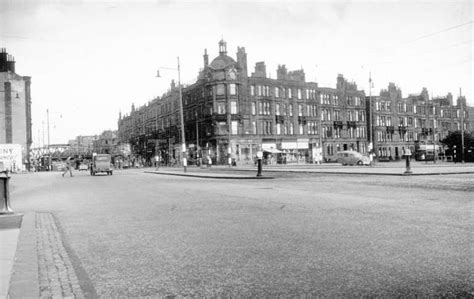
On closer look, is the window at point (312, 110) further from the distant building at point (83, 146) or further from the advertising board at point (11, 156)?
the distant building at point (83, 146)

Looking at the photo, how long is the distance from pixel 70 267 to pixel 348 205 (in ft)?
25.1

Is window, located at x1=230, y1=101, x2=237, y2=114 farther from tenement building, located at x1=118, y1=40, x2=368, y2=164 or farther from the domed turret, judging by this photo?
the domed turret

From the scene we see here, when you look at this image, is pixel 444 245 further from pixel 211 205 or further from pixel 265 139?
pixel 265 139

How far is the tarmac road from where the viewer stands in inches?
180

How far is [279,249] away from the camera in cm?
625

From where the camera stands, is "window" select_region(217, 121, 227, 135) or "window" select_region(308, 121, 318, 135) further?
"window" select_region(308, 121, 318, 135)

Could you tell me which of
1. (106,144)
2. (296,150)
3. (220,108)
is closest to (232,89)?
(220,108)

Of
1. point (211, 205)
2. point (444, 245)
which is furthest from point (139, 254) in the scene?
point (211, 205)

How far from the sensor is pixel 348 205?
1123 cm

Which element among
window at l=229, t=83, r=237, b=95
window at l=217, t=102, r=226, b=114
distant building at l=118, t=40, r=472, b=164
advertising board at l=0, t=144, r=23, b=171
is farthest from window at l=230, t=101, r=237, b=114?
advertising board at l=0, t=144, r=23, b=171

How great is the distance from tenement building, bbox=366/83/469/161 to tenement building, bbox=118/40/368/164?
10.2ft

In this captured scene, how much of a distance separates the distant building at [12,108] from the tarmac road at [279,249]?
224ft

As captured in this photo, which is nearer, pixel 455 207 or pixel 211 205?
pixel 455 207

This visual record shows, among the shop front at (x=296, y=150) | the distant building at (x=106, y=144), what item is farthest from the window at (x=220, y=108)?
the distant building at (x=106, y=144)
